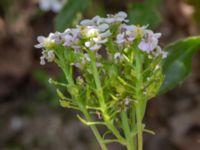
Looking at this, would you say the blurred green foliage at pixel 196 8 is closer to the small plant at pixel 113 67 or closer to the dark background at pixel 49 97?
the dark background at pixel 49 97

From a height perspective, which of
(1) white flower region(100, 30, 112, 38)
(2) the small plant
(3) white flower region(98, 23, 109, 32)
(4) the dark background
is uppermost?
(3) white flower region(98, 23, 109, 32)

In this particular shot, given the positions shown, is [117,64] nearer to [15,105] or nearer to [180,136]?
[180,136]

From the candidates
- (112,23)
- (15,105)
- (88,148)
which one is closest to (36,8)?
(15,105)

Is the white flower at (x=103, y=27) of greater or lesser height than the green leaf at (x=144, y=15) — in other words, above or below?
above

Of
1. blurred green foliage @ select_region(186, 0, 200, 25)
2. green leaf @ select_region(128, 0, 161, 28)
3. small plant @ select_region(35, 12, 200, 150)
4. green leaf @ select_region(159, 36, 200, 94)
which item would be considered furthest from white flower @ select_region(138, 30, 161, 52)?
blurred green foliage @ select_region(186, 0, 200, 25)

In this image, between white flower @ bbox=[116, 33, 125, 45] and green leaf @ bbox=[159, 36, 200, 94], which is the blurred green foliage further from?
white flower @ bbox=[116, 33, 125, 45]

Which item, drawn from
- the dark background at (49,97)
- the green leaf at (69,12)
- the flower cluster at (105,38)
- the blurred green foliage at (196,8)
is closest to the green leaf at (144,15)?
the green leaf at (69,12)
